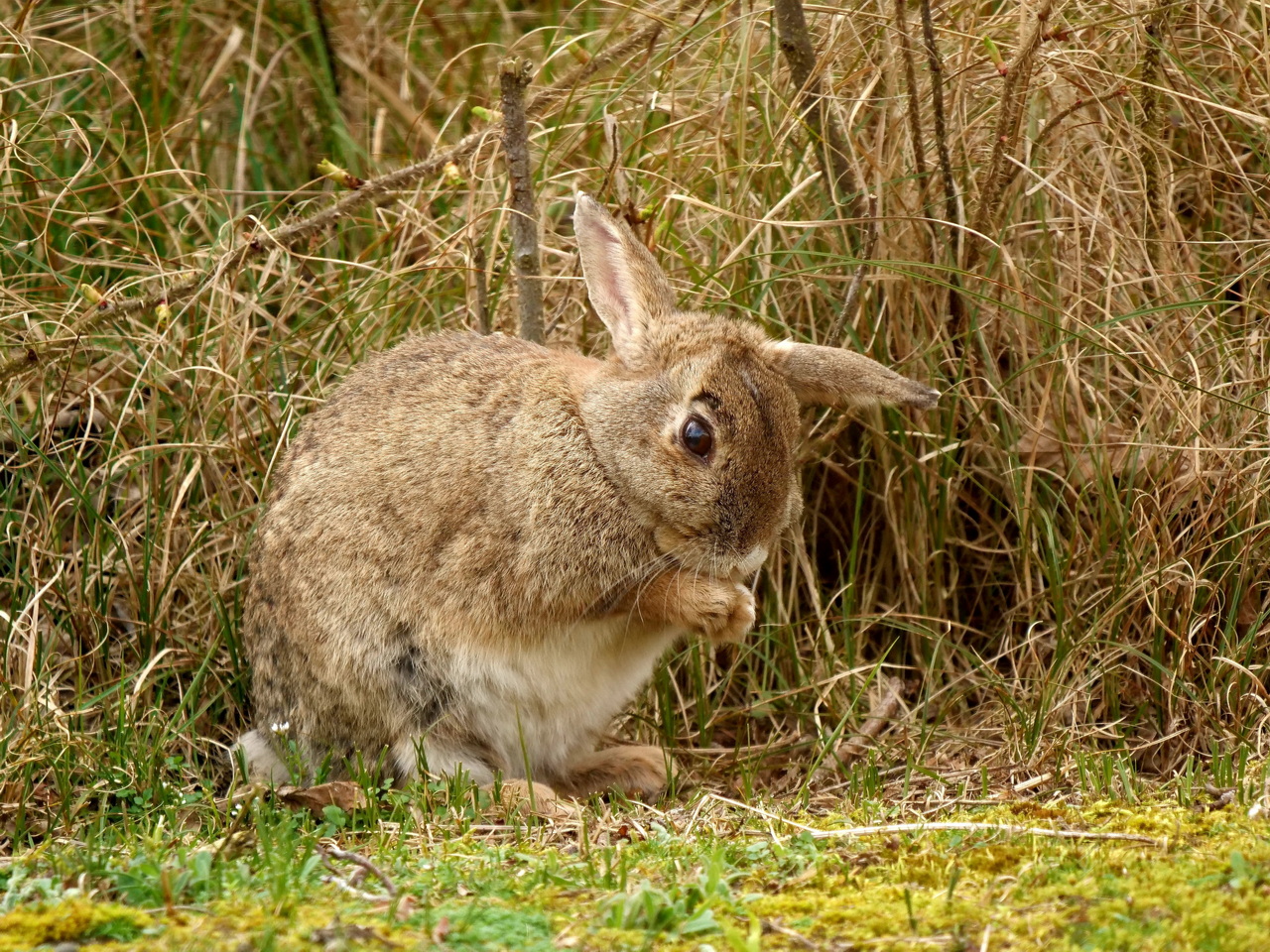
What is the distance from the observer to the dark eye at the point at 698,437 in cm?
433

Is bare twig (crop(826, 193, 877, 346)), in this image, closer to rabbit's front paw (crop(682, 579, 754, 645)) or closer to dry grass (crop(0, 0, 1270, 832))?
dry grass (crop(0, 0, 1270, 832))

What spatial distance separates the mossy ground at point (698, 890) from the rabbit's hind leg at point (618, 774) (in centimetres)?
118

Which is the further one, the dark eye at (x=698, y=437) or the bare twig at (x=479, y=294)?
the bare twig at (x=479, y=294)

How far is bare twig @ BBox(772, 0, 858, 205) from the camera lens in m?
5.14

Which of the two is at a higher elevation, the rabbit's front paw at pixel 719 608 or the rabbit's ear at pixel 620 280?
the rabbit's ear at pixel 620 280

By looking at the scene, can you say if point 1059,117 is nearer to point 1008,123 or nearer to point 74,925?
point 1008,123

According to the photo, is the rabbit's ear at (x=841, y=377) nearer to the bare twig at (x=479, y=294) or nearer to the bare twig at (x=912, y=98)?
the bare twig at (x=912, y=98)

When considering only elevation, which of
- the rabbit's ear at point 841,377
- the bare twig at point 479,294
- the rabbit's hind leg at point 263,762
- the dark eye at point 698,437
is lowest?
the rabbit's hind leg at point 263,762

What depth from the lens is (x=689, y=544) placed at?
4379 mm

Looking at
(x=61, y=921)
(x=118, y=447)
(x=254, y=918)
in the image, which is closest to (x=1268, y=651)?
(x=254, y=918)

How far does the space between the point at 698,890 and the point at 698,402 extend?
1762 millimetres

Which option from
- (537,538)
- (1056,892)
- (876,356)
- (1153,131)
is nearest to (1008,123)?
(1153,131)

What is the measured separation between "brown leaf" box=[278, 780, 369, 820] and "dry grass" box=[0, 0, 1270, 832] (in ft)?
1.69

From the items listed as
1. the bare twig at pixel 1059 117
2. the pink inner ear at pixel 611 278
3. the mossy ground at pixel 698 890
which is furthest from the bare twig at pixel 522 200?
the mossy ground at pixel 698 890
